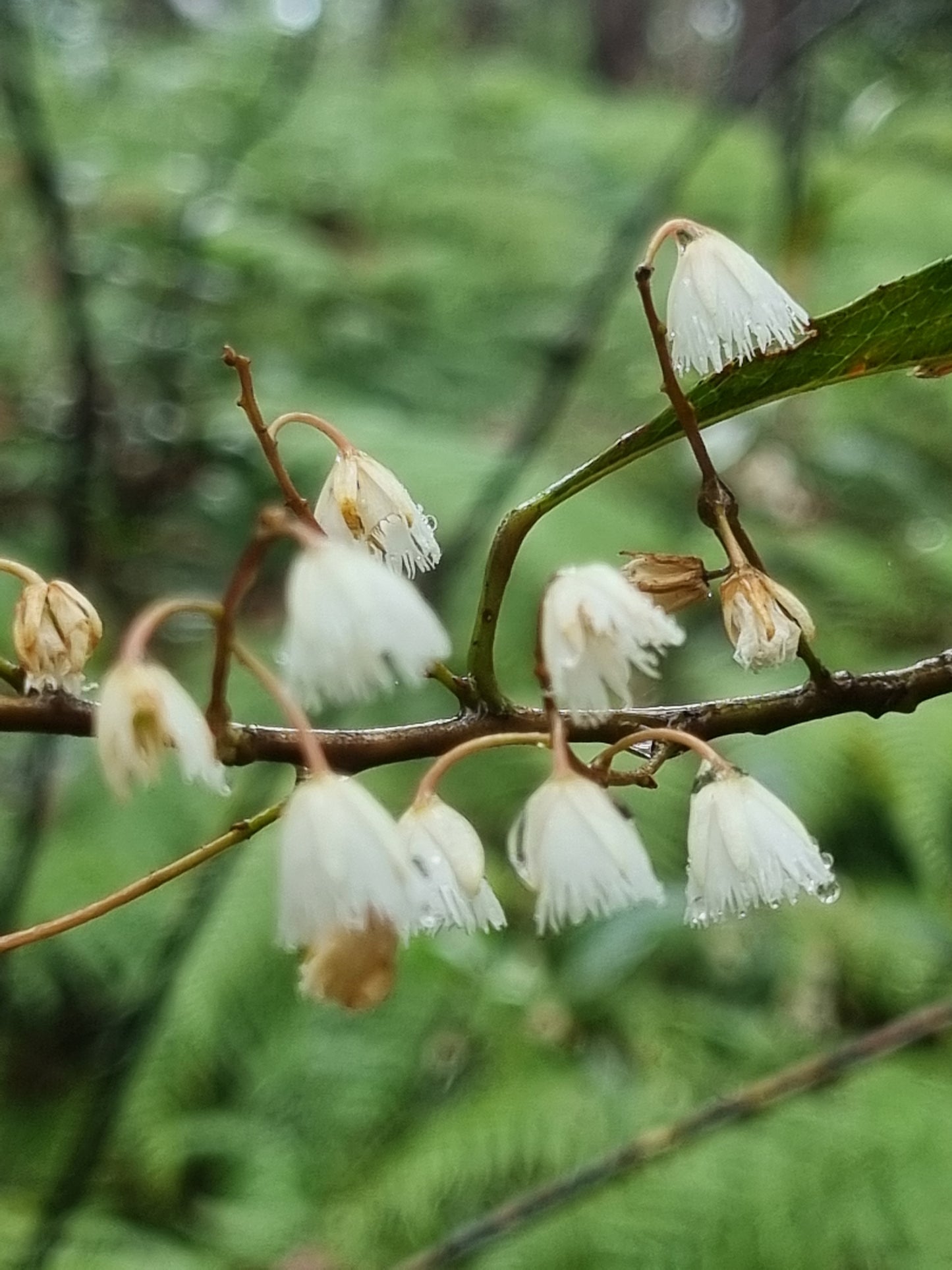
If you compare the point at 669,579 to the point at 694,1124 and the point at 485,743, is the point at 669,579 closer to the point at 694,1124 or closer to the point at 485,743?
the point at 485,743

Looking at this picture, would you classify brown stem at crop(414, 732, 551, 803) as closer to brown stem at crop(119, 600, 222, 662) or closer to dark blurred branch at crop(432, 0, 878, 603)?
brown stem at crop(119, 600, 222, 662)

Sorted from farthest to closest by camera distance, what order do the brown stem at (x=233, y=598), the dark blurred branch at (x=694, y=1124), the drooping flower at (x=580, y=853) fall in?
the dark blurred branch at (x=694, y=1124) → the drooping flower at (x=580, y=853) → the brown stem at (x=233, y=598)

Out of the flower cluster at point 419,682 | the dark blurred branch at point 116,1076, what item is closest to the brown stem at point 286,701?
the flower cluster at point 419,682

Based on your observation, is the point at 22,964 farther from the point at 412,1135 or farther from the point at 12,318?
the point at 12,318

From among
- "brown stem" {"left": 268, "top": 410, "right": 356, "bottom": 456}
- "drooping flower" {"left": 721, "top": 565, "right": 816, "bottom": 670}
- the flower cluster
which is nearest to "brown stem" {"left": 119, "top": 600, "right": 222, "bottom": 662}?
the flower cluster

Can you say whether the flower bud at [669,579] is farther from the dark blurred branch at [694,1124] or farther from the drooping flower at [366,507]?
the dark blurred branch at [694,1124]

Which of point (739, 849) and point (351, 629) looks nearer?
point (351, 629)

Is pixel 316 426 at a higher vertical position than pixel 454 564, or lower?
lower

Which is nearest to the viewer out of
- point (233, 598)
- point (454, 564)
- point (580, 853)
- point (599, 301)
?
point (233, 598)

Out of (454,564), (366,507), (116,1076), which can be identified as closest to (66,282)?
(454,564)
